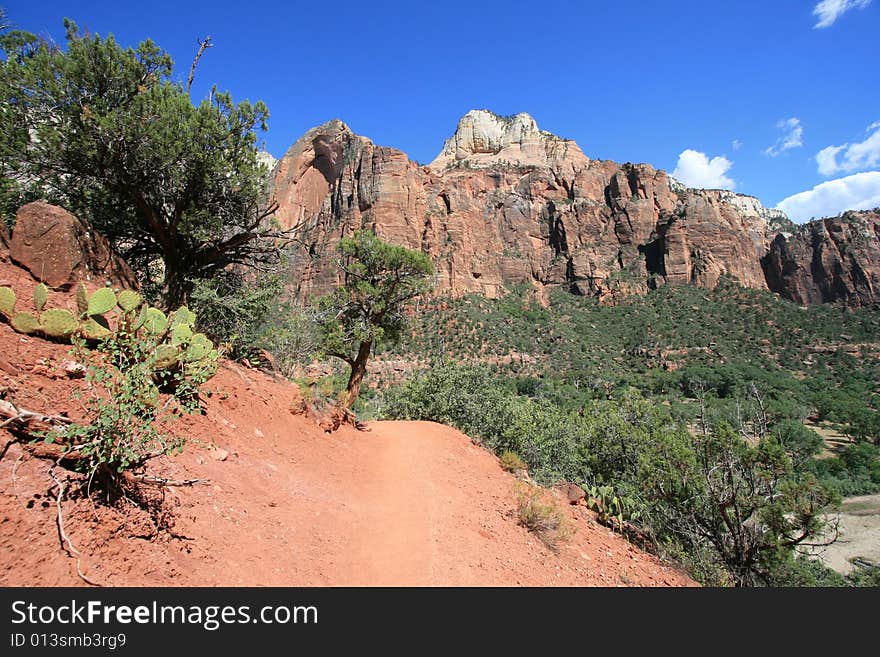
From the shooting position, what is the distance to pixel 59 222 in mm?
5840

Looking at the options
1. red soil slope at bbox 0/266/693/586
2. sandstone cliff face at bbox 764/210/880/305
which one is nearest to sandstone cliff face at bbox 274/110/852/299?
sandstone cliff face at bbox 764/210/880/305

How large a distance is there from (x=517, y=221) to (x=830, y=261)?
184 ft

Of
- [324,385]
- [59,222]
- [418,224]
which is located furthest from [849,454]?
[418,224]

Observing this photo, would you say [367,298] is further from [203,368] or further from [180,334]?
[203,368]

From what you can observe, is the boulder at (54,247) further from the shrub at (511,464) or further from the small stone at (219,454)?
the shrub at (511,464)

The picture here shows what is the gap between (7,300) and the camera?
4188 mm

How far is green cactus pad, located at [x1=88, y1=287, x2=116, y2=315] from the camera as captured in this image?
4723 mm

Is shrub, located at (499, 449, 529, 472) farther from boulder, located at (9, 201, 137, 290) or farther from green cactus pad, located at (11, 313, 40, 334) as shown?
boulder, located at (9, 201, 137, 290)

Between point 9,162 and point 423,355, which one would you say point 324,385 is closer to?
point 9,162

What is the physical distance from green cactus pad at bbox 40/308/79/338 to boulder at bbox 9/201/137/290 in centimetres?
179

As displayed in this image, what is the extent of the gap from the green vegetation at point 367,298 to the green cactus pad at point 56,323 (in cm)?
739

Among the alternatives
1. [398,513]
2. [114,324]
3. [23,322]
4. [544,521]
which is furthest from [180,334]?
[544,521]
